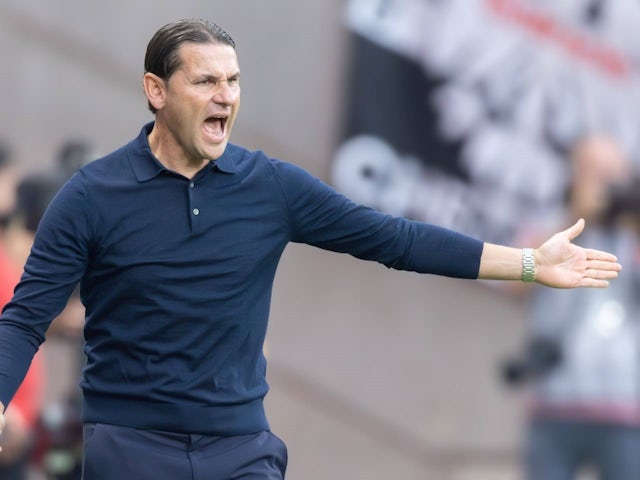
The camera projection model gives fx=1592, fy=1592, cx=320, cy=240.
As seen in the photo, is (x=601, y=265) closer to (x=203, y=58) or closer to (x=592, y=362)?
(x=203, y=58)

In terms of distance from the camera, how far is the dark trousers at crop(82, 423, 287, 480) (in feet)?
11.5

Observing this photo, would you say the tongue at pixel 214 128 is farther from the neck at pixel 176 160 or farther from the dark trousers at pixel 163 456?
the dark trousers at pixel 163 456

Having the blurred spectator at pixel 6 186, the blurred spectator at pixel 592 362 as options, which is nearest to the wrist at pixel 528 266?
the blurred spectator at pixel 6 186

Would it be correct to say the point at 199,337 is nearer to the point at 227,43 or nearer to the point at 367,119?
the point at 227,43

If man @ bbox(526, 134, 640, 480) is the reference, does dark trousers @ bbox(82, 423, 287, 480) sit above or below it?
below

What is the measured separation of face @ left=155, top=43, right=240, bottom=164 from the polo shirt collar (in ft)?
0.22

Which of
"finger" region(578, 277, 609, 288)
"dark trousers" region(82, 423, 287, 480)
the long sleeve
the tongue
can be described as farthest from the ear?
"finger" region(578, 277, 609, 288)

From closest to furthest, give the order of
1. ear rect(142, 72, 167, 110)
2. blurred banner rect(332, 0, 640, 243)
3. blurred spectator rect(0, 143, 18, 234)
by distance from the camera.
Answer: ear rect(142, 72, 167, 110) < blurred spectator rect(0, 143, 18, 234) < blurred banner rect(332, 0, 640, 243)

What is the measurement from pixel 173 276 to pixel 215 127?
0.35 meters

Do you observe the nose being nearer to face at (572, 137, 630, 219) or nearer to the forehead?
the forehead

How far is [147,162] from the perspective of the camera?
357 cm

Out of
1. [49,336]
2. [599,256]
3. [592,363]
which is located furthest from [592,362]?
[599,256]

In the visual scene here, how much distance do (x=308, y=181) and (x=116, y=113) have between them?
11.4 ft

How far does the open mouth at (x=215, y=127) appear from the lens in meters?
3.52
